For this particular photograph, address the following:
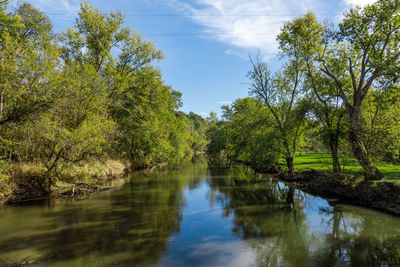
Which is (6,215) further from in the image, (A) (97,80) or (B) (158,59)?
(B) (158,59)

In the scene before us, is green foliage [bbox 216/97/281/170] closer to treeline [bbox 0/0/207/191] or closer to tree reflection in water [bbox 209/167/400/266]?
tree reflection in water [bbox 209/167/400/266]

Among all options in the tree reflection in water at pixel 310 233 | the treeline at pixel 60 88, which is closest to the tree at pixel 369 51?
the tree reflection in water at pixel 310 233

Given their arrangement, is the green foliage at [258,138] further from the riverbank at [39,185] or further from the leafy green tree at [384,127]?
the riverbank at [39,185]

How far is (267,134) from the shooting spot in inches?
976

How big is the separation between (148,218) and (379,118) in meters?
18.1

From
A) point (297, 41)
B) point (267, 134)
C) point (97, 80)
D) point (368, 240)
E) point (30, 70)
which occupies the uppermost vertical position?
point (297, 41)

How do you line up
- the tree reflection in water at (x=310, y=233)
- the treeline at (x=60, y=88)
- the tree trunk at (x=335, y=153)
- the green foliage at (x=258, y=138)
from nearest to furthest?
the tree reflection in water at (x=310, y=233) < the treeline at (x=60, y=88) < the tree trunk at (x=335, y=153) < the green foliage at (x=258, y=138)

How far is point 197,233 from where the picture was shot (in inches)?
448

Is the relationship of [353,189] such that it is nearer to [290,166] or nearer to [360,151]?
[360,151]

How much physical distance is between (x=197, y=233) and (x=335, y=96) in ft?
55.1

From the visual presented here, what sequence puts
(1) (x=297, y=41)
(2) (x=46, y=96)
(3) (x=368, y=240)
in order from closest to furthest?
(3) (x=368, y=240)
(2) (x=46, y=96)
(1) (x=297, y=41)

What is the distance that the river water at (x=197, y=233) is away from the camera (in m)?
8.66

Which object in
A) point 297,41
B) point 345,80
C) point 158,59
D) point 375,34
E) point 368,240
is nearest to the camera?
point 368,240

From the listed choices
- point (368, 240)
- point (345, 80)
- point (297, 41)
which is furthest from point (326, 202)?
point (297, 41)
